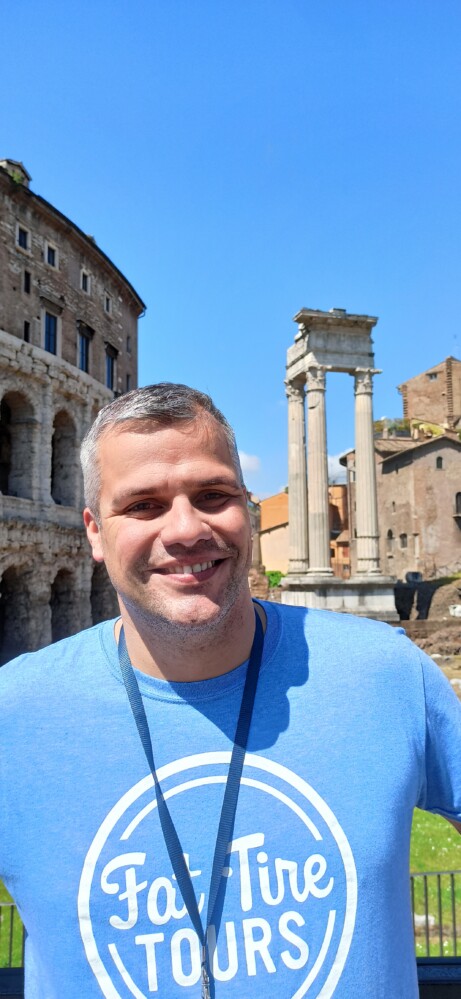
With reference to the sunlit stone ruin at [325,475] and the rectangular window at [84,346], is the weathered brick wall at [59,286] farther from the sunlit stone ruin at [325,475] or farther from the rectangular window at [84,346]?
the sunlit stone ruin at [325,475]

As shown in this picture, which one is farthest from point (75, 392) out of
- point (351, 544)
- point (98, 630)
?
point (351, 544)

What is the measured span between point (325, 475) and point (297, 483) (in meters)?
1.29

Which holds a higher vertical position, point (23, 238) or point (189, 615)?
point (23, 238)

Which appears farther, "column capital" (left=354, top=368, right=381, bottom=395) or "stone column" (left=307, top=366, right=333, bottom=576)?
"column capital" (left=354, top=368, right=381, bottom=395)

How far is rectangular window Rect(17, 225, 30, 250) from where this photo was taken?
1988cm

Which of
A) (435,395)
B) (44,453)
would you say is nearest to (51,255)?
(44,453)

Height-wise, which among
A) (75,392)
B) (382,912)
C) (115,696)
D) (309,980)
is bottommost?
(309,980)

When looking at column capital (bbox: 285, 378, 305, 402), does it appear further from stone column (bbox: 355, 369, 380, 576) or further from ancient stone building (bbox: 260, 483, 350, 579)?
ancient stone building (bbox: 260, 483, 350, 579)

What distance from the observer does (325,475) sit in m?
23.1

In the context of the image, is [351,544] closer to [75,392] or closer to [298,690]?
[75,392]

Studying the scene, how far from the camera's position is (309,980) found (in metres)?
1.51

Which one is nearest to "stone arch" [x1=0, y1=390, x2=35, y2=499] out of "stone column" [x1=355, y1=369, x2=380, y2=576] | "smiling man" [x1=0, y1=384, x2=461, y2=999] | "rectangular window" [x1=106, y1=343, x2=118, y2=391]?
"rectangular window" [x1=106, y1=343, x2=118, y2=391]

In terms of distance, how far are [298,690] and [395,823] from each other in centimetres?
38

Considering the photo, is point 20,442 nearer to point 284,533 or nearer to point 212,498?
point 212,498
